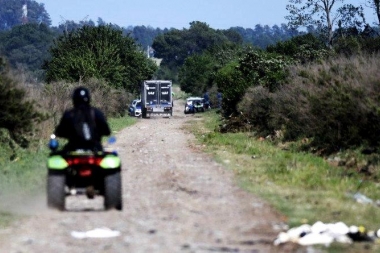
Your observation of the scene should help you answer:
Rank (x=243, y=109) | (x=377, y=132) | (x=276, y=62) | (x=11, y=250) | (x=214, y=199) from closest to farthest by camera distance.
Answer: (x=11, y=250) → (x=214, y=199) → (x=377, y=132) → (x=243, y=109) → (x=276, y=62)

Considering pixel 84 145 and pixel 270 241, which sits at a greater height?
pixel 84 145

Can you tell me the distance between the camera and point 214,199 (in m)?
16.3

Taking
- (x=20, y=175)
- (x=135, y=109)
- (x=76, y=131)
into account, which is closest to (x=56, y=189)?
(x=76, y=131)

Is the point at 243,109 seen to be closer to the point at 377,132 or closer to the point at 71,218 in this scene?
the point at 377,132

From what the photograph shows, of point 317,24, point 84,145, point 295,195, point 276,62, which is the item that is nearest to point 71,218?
point 84,145

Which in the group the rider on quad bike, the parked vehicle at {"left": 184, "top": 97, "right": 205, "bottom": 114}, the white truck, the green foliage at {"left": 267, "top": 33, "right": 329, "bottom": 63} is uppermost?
the green foliage at {"left": 267, "top": 33, "right": 329, "bottom": 63}

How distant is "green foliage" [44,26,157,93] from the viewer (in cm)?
7356

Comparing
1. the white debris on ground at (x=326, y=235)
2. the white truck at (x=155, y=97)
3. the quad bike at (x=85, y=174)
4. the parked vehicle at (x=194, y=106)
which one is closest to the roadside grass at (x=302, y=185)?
the white debris on ground at (x=326, y=235)

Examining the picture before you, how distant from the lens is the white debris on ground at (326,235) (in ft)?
38.1

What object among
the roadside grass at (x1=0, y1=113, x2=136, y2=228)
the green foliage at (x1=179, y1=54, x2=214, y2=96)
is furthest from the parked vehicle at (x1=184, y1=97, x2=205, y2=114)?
the roadside grass at (x1=0, y1=113, x2=136, y2=228)

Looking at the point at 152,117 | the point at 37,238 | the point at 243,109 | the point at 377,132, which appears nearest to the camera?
the point at 37,238

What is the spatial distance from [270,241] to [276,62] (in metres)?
38.8

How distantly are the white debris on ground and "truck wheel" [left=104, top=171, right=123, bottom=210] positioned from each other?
2889 mm

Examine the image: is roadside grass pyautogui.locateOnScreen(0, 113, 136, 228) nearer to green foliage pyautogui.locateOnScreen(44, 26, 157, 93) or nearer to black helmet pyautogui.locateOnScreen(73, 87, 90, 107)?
black helmet pyautogui.locateOnScreen(73, 87, 90, 107)
